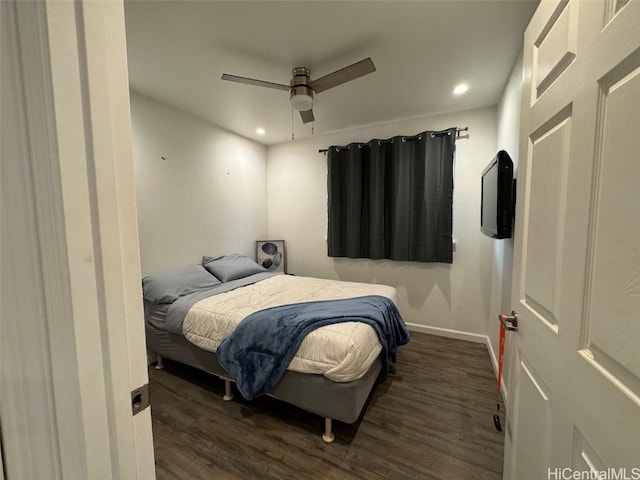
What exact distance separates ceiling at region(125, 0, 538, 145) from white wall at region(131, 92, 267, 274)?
330 mm

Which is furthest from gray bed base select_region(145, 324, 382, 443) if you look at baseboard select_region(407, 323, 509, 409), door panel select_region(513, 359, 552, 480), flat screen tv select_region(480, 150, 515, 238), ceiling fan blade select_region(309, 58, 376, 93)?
ceiling fan blade select_region(309, 58, 376, 93)

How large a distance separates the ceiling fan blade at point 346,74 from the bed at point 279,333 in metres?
1.72

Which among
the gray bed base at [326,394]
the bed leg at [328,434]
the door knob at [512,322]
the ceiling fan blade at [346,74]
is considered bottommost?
the bed leg at [328,434]

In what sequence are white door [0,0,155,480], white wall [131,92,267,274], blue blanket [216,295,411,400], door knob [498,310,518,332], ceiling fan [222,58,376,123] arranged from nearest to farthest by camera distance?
white door [0,0,155,480] → door knob [498,310,518,332] → blue blanket [216,295,411,400] → ceiling fan [222,58,376,123] → white wall [131,92,267,274]

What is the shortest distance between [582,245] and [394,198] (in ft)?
8.59

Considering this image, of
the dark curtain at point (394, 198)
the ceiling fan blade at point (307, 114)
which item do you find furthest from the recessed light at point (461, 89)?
the ceiling fan blade at point (307, 114)

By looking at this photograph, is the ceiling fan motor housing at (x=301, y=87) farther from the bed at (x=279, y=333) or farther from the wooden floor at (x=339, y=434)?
the wooden floor at (x=339, y=434)

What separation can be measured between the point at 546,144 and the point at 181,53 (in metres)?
2.35

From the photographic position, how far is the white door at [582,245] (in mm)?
530

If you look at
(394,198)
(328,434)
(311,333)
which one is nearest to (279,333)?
(311,333)

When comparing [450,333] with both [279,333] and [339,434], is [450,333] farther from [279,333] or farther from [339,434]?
[279,333]

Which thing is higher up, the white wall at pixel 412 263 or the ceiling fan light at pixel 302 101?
the ceiling fan light at pixel 302 101

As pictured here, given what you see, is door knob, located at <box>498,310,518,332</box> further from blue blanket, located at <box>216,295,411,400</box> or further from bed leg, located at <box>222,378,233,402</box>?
bed leg, located at <box>222,378,233,402</box>

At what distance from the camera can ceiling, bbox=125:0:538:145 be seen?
4.94 ft
